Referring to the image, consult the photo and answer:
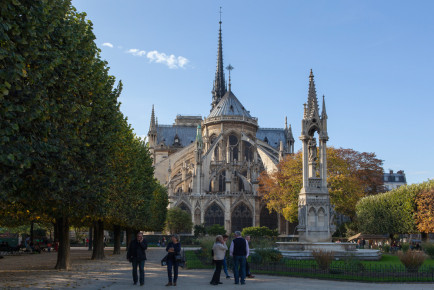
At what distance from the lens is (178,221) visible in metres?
65.9

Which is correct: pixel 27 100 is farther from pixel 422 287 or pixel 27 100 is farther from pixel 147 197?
pixel 147 197

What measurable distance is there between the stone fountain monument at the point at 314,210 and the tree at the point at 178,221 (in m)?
41.3

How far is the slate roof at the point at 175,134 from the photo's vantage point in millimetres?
107062

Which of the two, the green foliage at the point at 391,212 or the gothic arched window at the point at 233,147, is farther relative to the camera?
the gothic arched window at the point at 233,147

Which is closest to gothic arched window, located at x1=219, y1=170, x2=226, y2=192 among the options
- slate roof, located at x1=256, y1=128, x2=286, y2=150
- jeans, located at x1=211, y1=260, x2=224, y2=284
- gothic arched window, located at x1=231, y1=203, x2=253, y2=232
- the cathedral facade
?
the cathedral facade

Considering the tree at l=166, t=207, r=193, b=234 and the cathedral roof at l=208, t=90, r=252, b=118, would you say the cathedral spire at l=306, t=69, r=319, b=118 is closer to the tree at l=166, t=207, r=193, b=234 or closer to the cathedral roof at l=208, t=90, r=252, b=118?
the tree at l=166, t=207, r=193, b=234

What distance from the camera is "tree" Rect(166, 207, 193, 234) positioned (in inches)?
2598

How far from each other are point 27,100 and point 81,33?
6.76 meters

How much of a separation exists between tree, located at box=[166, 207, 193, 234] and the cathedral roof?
24.8m

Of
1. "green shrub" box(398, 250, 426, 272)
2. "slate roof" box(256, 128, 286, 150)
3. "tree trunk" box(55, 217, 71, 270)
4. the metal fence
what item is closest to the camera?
the metal fence

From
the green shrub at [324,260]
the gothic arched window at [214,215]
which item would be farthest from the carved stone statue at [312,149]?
the gothic arched window at [214,215]

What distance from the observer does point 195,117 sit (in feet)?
407

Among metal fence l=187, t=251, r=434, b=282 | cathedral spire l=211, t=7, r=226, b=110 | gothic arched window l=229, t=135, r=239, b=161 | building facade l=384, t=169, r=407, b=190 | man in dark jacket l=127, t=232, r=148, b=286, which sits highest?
cathedral spire l=211, t=7, r=226, b=110

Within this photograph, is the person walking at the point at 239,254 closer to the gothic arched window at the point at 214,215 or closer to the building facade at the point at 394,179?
the gothic arched window at the point at 214,215
